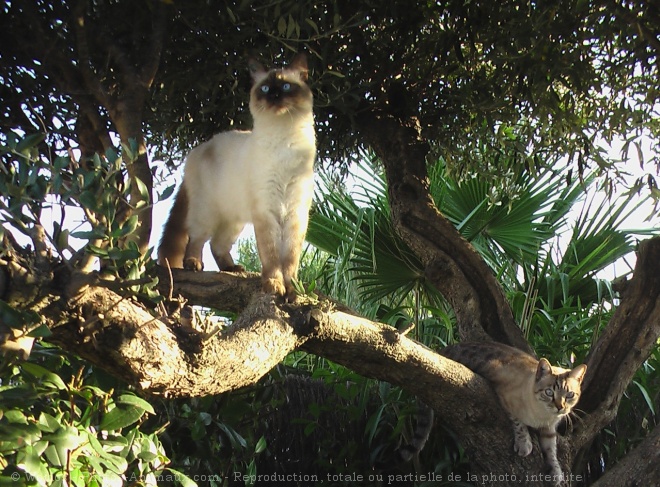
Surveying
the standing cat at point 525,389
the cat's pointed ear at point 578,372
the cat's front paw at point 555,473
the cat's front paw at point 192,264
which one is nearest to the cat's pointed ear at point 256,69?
the cat's front paw at point 192,264

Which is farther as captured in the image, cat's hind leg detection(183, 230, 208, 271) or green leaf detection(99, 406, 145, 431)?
cat's hind leg detection(183, 230, 208, 271)

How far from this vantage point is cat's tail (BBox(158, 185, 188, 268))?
3.65 metres

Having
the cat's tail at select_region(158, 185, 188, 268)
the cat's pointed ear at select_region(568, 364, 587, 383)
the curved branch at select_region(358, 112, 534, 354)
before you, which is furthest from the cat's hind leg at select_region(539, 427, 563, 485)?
the cat's tail at select_region(158, 185, 188, 268)

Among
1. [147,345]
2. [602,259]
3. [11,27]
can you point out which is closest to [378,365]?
[147,345]

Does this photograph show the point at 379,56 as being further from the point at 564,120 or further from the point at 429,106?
the point at 564,120

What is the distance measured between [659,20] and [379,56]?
4.57 feet

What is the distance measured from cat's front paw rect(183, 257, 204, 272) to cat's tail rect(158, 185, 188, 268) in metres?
0.08

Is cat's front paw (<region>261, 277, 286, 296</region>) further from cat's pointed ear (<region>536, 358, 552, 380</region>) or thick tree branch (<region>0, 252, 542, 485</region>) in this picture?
cat's pointed ear (<region>536, 358, 552, 380</region>)

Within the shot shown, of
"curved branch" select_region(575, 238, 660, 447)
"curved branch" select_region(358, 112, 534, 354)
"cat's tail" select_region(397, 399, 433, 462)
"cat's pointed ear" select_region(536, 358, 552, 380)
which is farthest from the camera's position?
"cat's tail" select_region(397, 399, 433, 462)

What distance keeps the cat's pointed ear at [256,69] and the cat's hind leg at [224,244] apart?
0.76 meters

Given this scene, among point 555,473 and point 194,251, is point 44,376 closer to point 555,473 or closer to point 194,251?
point 194,251

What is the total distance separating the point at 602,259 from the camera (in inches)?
221

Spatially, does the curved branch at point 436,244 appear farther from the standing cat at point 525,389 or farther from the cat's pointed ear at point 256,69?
the cat's pointed ear at point 256,69

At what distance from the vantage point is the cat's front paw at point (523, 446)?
342 cm
